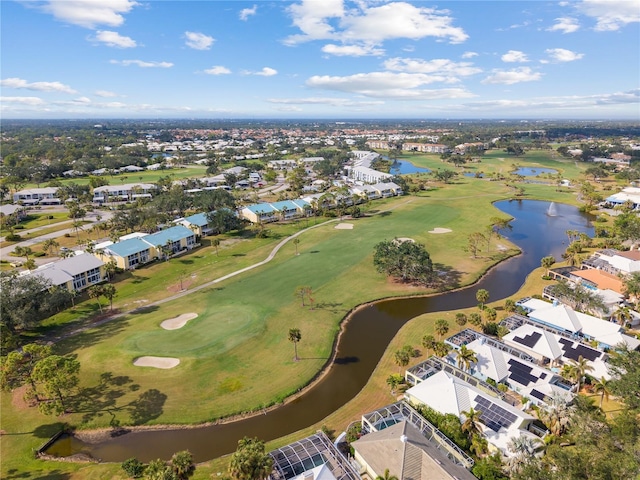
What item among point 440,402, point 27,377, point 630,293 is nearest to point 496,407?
point 440,402

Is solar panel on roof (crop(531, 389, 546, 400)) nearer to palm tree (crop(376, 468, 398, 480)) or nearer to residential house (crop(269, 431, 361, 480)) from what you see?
palm tree (crop(376, 468, 398, 480))

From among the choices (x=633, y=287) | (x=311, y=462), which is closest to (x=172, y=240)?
(x=311, y=462)

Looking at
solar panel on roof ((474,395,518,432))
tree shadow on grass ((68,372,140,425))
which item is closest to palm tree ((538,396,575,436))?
solar panel on roof ((474,395,518,432))

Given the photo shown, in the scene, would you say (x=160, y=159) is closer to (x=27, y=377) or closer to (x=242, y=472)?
(x=27, y=377)

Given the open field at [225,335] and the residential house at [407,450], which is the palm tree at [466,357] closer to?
the open field at [225,335]

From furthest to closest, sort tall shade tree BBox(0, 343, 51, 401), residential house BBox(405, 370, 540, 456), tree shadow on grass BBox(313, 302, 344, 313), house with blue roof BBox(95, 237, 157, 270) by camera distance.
→ house with blue roof BBox(95, 237, 157, 270) → tree shadow on grass BBox(313, 302, 344, 313) → tall shade tree BBox(0, 343, 51, 401) → residential house BBox(405, 370, 540, 456)

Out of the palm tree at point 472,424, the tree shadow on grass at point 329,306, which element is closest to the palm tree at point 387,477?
the palm tree at point 472,424
